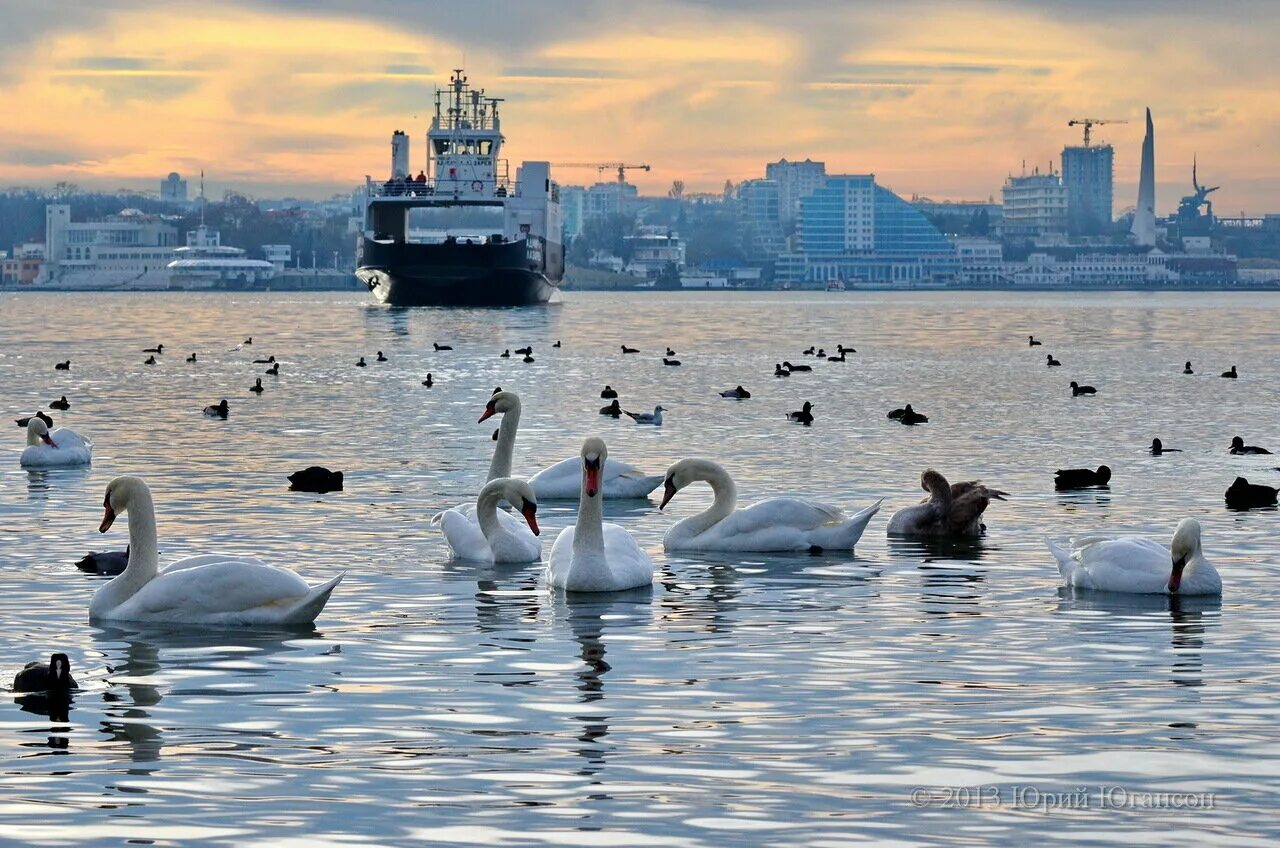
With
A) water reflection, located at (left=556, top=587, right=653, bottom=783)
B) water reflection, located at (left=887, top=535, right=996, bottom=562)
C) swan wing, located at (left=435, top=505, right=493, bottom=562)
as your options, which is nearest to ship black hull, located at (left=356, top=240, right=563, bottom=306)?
water reflection, located at (left=887, top=535, right=996, bottom=562)

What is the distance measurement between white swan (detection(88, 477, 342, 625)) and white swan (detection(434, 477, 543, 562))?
10.3 ft

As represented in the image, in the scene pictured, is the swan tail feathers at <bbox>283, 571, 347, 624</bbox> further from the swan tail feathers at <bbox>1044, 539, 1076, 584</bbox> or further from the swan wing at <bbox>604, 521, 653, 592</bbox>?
the swan tail feathers at <bbox>1044, 539, 1076, 584</bbox>

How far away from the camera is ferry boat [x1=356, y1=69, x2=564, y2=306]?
12369cm

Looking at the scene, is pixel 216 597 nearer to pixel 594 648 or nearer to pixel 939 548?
pixel 594 648

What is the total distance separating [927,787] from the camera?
9.76 metres

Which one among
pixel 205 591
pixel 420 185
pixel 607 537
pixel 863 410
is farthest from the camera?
pixel 420 185

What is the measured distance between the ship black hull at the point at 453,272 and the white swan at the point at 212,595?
357 feet

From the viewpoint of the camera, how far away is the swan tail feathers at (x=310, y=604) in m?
14.1

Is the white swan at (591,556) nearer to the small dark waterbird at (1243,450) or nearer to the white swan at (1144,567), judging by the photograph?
the white swan at (1144,567)

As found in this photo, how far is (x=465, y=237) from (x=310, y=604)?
4881 inches

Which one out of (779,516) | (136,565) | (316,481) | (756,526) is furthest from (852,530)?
(316,481)

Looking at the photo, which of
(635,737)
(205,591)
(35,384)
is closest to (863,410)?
(35,384)

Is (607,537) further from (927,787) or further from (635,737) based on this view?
(927,787)

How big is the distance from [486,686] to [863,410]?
94.6 ft
